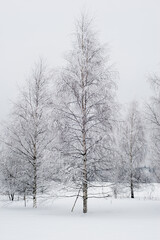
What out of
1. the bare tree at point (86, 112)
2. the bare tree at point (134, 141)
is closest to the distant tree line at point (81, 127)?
the bare tree at point (86, 112)

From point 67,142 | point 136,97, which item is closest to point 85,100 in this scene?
point 67,142

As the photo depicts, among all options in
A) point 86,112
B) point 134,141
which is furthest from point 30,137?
point 134,141

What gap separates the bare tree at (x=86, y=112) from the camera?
34.8ft

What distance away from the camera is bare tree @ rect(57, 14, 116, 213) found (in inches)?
418

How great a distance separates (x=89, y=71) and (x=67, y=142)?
3601mm

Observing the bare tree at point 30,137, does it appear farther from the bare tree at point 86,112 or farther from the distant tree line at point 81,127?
the bare tree at point 86,112

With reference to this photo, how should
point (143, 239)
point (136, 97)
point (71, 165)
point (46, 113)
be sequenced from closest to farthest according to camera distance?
point (143, 239) → point (71, 165) → point (46, 113) → point (136, 97)

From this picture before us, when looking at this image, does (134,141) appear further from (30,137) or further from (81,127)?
(81,127)

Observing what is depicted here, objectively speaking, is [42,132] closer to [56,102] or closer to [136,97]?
[56,102]

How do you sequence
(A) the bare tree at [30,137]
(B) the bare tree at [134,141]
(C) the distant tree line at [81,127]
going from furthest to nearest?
(B) the bare tree at [134,141], (A) the bare tree at [30,137], (C) the distant tree line at [81,127]

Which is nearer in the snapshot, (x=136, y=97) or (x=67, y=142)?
(x=67, y=142)

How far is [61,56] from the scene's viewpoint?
1156cm

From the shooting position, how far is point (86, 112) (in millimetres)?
11211

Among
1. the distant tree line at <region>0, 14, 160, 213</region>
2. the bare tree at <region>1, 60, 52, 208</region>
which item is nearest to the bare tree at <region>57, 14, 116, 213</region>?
the distant tree line at <region>0, 14, 160, 213</region>
